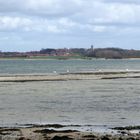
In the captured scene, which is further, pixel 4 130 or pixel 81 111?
pixel 81 111

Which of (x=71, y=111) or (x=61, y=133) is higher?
(x=61, y=133)

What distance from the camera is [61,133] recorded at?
2280cm

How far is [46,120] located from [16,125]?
9.10 ft

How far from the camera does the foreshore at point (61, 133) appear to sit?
21.0 meters

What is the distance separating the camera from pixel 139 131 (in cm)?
2341

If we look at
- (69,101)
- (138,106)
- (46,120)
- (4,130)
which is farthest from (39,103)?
(4,130)

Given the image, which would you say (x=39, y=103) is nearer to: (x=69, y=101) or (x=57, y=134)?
(x=69, y=101)

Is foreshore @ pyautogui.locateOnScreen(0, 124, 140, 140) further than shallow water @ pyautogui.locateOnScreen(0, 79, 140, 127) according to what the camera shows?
No

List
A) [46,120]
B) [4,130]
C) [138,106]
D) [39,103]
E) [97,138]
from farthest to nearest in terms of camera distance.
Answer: [39,103]
[138,106]
[46,120]
[4,130]
[97,138]

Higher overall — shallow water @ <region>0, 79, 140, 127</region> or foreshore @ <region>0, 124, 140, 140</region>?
foreshore @ <region>0, 124, 140, 140</region>

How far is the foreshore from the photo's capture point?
21016 millimetres

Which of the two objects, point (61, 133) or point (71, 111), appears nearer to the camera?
point (61, 133)

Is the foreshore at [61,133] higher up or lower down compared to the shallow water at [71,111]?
higher up

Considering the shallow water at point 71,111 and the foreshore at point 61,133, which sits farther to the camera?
the shallow water at point 71,111
